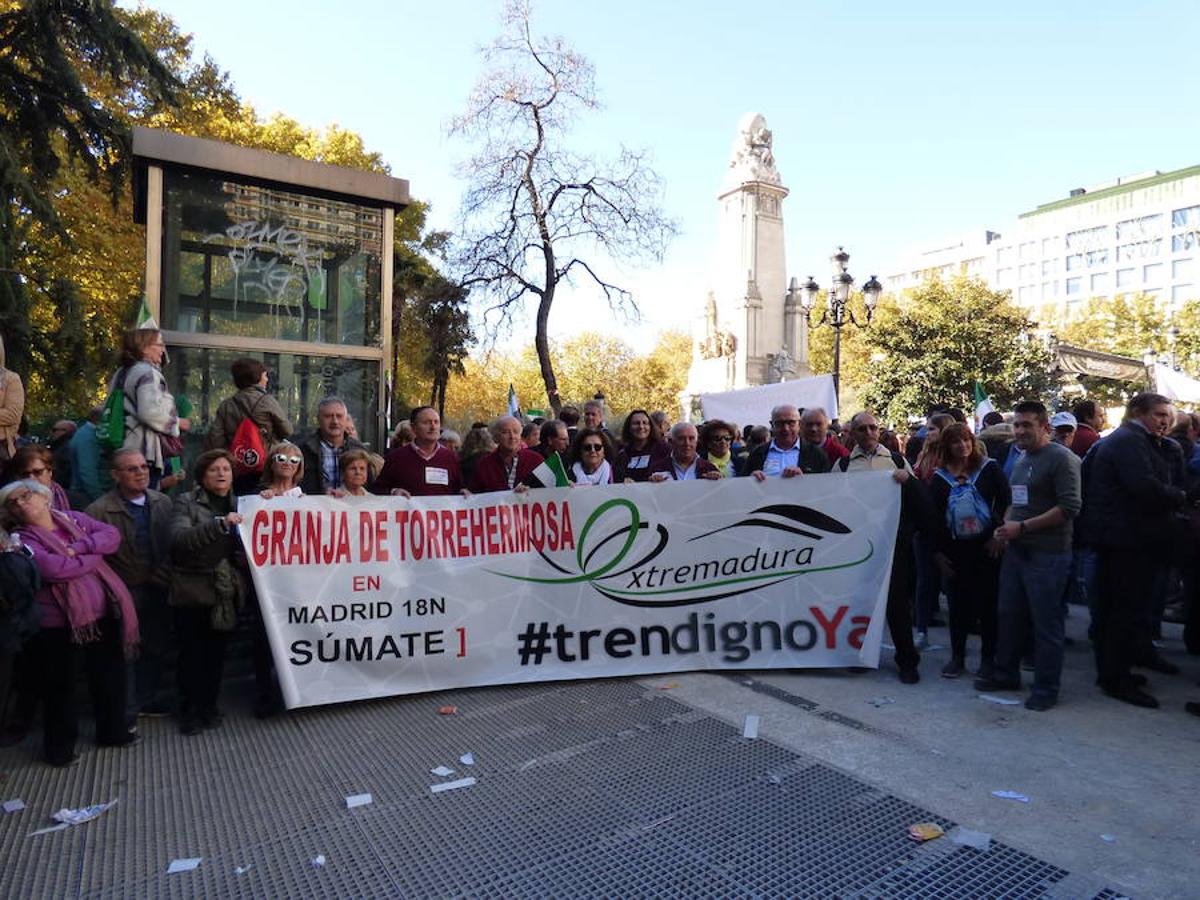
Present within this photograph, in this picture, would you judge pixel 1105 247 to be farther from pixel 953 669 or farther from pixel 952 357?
pixel 953 669

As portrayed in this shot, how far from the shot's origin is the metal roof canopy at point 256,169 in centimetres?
753

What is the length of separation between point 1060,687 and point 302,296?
7.82m

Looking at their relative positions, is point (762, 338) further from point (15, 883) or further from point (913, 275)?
point (913, 275)

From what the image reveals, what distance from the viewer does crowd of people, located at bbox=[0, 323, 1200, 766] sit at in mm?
4121

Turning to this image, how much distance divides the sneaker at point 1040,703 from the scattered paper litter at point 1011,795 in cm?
133

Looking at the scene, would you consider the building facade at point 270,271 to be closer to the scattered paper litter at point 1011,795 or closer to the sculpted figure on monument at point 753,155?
the scattered paper litter at point 1011,795

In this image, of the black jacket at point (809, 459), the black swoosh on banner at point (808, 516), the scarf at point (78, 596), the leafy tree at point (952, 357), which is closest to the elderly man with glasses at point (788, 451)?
the black jacket at point (809, 459)

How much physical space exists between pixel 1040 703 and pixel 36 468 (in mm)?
6026

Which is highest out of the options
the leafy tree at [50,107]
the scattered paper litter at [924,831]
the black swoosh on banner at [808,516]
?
the leafy tree at [50,107]

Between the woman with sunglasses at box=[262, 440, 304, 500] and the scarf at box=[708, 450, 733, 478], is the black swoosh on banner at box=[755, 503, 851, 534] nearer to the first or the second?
the scarf at box=[708, 450, 733, 478]

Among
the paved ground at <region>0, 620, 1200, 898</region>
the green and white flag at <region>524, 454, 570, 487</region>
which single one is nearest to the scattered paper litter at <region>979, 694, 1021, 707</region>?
the paved ground at <region>0, 620, 1200, 898</region>

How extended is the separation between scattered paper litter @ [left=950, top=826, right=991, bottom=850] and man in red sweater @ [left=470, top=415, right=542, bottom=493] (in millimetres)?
3506

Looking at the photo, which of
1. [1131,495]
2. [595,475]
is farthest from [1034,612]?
[595,475]

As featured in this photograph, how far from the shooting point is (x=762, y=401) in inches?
509
